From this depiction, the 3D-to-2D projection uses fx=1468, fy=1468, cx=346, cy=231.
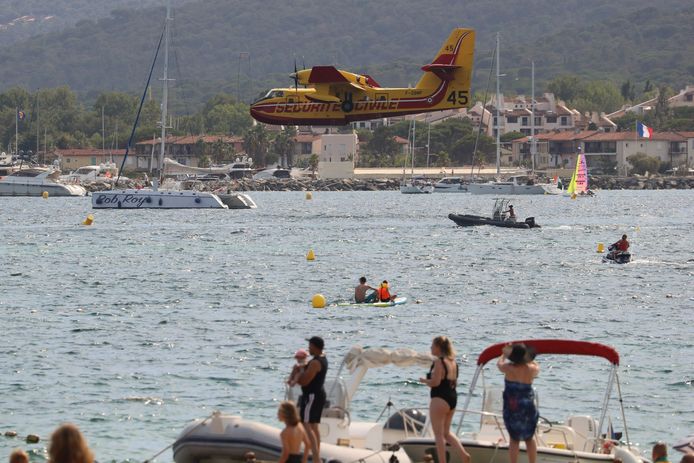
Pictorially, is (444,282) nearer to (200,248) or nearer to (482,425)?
(200,248)

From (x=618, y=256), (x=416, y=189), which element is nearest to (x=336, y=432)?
(x=618, y=256)

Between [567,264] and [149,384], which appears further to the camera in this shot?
[567,264]

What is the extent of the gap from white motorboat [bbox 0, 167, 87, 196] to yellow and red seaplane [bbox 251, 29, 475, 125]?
7741 cm

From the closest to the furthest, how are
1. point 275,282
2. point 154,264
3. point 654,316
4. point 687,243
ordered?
point 654,316 → point 275,282 → point 154,264 → point 687,243

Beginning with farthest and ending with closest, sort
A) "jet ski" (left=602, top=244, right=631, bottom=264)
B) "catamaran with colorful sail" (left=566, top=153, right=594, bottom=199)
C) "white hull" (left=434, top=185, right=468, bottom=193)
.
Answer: "white hull" (left=434, top=185, right=468, bottom=193), "catamaran with colorful sail" (left=566, top=153, right=594, bottom=199), "jet ski" (left=602, top=244, right=631, bottom=264)

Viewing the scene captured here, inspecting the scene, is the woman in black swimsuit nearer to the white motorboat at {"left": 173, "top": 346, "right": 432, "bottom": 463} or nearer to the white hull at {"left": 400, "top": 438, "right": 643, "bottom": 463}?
the white hull at {"left": 400, "top": 438, "right": 643, "bottom": 463}

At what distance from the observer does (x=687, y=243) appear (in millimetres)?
88688

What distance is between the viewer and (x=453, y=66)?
4149 inches

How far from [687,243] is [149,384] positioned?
62.7 metres

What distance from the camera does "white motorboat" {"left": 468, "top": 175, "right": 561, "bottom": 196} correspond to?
177m

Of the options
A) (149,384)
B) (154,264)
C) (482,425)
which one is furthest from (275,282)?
(482,425)

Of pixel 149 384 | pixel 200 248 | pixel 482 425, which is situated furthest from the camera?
pixel 200 248

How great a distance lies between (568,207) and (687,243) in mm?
61429

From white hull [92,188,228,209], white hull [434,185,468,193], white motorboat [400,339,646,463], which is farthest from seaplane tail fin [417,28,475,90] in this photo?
white motorboat [400,339,646,463]
